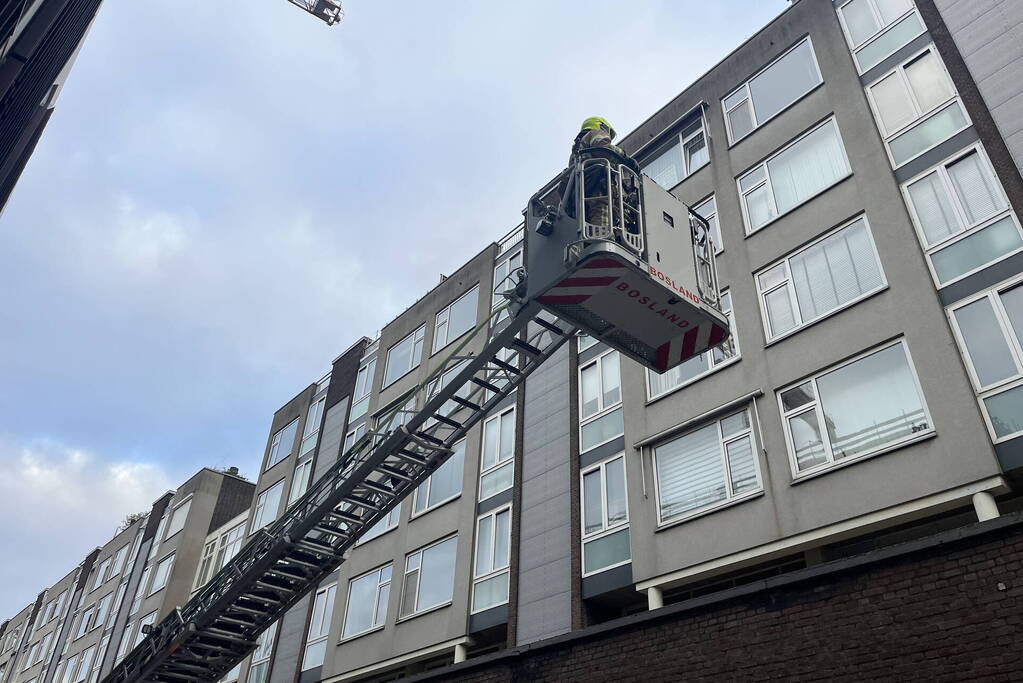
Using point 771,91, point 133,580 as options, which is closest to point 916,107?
point 771,91

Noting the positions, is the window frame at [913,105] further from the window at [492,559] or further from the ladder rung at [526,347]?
the window at [492,559]

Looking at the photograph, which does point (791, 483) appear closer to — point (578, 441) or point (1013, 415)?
point (1013, 415)

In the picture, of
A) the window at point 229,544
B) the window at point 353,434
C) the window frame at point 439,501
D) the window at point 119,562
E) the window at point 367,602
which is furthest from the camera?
the window at point 119,562

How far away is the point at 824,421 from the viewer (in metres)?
13.8

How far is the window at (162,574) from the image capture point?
34.7 meters

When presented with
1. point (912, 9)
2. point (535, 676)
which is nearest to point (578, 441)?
point (535, 676)

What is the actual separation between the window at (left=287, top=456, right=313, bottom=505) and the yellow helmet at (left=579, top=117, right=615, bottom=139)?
67.2 feet

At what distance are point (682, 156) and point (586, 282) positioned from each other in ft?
39.2

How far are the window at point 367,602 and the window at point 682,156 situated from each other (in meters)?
12.5

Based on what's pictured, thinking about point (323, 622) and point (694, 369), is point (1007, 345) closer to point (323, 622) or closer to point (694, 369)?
point (694, 369)

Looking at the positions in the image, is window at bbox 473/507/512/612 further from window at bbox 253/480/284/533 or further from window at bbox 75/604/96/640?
window at bbox 75/604/96/640

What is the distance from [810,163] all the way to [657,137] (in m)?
4.97

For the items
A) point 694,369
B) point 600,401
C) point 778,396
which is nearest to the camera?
point 778,396

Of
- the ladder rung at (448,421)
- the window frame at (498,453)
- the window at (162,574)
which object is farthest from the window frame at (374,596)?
the window at (162,574)
